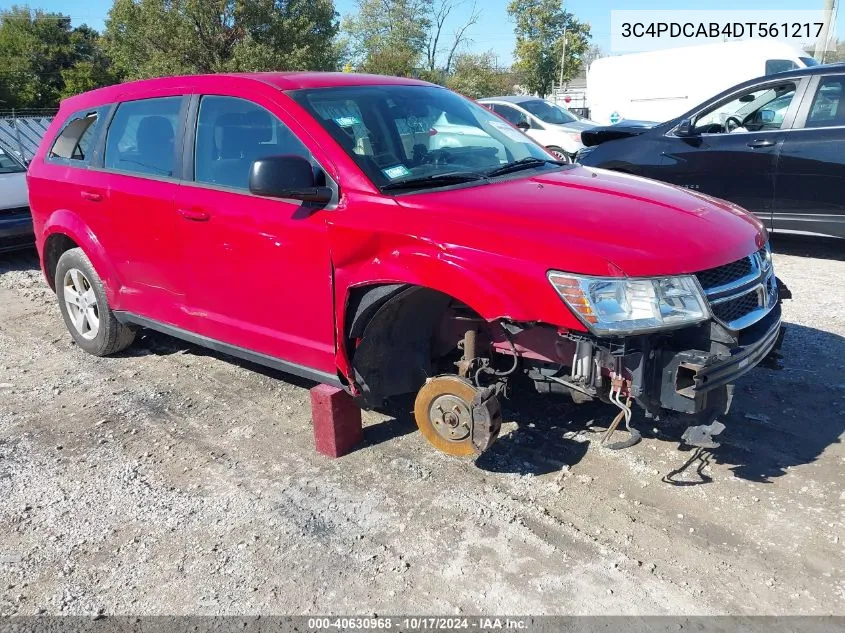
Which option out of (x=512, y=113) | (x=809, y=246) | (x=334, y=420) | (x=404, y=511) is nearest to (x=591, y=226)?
(x=404, y=511)

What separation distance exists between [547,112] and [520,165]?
11.7 metres

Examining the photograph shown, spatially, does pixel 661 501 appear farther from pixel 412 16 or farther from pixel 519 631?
pixel 412 16

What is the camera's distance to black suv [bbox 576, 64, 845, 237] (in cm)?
672

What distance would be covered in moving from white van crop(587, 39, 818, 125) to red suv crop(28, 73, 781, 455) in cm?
1349

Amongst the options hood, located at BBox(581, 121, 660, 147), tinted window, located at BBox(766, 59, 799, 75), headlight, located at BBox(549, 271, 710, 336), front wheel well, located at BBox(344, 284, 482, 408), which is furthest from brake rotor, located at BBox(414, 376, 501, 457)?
tinted window, located at BBox(766, 59, 799, 75)

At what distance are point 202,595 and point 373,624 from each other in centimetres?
68

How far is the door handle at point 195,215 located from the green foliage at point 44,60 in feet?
129

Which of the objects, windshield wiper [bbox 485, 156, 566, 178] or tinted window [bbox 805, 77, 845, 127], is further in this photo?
tinted window [bbox 805, 77, 845, 127]

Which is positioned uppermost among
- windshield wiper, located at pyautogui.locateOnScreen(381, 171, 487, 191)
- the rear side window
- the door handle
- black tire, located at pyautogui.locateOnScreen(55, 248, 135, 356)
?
the rear side window

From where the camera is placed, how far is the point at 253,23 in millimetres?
25594

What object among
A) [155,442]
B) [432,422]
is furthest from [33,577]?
[432,422]

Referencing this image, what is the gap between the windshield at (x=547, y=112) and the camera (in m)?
14.7

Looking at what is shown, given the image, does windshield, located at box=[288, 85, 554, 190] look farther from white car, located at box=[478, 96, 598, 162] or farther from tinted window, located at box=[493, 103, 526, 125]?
tinted window, located at box=[493, 103, 526, 125]

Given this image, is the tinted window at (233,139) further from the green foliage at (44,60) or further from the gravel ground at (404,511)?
the green foliage at (44,60)
